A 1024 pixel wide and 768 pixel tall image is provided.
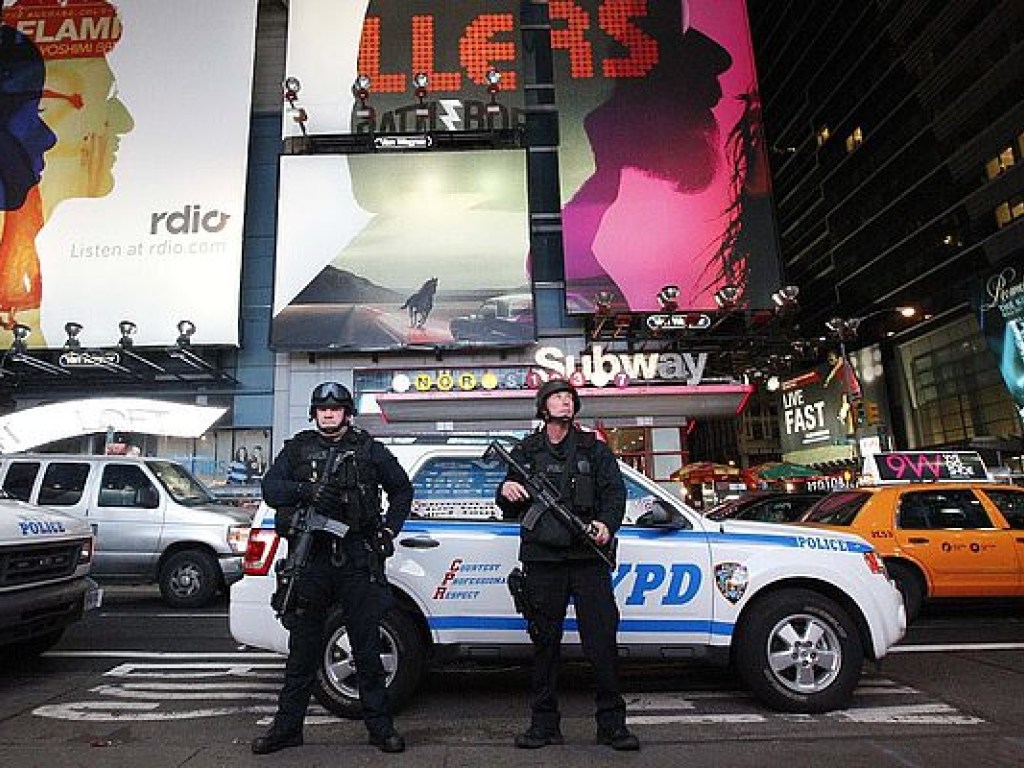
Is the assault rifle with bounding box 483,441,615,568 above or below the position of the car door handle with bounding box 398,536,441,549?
above

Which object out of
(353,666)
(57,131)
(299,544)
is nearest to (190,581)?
(353,666)

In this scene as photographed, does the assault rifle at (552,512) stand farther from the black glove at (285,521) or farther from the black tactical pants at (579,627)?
the black glove at (285,521)

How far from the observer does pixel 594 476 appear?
4254 mm

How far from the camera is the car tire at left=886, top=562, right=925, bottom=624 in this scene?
323 inches

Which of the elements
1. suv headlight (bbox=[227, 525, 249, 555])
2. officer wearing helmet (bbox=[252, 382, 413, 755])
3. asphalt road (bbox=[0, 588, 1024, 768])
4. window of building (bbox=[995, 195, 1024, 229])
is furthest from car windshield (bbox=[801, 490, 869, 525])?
window of building (bbox=[995, 195, 1024, 229])

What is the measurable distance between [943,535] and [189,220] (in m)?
22.2

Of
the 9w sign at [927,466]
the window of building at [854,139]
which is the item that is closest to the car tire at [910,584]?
the 9w sign at [927,466]

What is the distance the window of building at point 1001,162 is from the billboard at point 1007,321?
868cm

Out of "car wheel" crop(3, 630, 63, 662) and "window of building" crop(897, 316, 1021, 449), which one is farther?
"window of building" crop(897, 316, 1021, 449)

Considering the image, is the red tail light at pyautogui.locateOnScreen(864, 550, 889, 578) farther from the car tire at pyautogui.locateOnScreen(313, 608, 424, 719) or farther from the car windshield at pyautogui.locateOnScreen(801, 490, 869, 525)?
the car windshield at pyautogui.locateOnScreen(801, 490, 869, 525)

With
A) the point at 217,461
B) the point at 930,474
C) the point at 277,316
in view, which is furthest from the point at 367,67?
the point at 930,474

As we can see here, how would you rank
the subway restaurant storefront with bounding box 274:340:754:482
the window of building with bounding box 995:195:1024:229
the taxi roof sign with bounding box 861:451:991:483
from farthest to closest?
1. the window of building with bounding box 995:195:1024:229
2. the subway restaurant storefront with bounding box 274:340:754:482
3. the taxi roof sign with bounding box 861:451:991:483

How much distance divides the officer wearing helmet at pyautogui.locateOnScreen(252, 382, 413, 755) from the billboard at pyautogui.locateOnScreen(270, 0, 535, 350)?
17.7 meters

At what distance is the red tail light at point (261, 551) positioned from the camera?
4914mm
